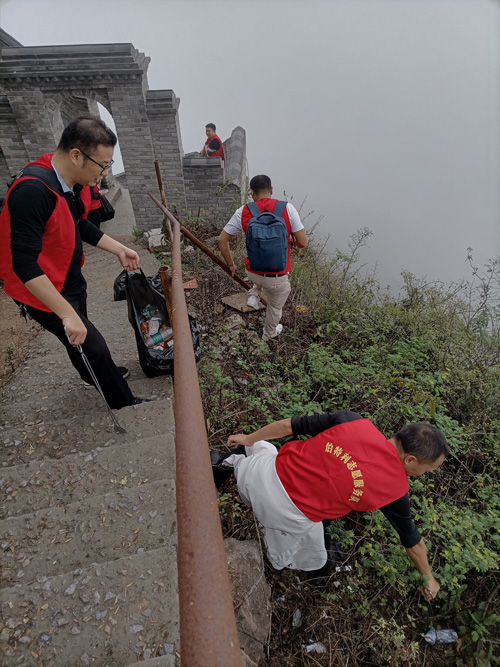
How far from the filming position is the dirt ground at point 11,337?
3.78m

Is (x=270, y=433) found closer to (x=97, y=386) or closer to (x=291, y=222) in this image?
(x=97, y=386)

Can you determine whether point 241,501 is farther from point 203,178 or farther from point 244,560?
point 203,178

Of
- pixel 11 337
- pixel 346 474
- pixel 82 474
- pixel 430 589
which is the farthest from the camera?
pixel 11 337

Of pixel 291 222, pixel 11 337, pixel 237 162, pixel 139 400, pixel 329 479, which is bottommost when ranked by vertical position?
pixel 329 479

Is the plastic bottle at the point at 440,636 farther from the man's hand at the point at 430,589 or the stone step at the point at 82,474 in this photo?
the stone step at the point at 82,474

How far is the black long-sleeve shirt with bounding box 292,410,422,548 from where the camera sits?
2078 mm

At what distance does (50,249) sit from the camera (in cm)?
209

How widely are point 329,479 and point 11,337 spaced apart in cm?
432

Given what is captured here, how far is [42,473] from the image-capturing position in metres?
2.21

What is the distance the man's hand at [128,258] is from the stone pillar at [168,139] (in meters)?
5.00

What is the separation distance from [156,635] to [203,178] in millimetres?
7837

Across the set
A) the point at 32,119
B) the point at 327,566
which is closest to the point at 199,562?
the point at 327,566

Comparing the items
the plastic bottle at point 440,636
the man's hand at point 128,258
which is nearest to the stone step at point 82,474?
the man's hand at point 128,258

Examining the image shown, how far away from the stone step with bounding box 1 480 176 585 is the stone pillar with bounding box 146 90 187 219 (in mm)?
6351
